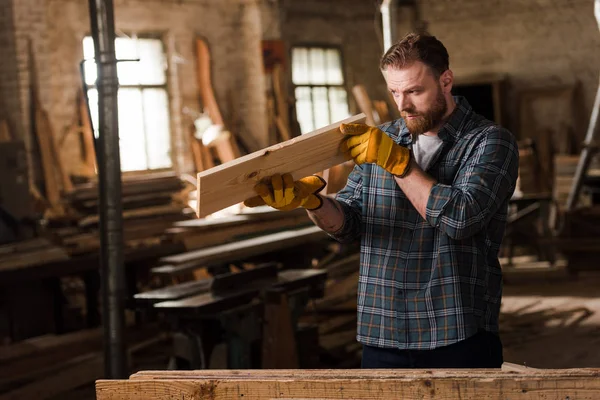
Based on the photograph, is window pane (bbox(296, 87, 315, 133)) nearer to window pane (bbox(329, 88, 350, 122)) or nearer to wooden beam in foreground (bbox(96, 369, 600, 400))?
window pane (bbox(329, 88, 350, 122))

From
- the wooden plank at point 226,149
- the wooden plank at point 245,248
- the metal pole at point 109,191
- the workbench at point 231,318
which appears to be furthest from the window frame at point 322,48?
the metal pole at point 109,191

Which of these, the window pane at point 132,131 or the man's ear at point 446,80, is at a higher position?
the window pane at point 132,131

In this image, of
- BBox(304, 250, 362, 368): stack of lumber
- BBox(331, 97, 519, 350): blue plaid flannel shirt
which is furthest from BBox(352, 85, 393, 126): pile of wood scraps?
BBox(331, 97, 519, 350): blue plaid flannel shirt

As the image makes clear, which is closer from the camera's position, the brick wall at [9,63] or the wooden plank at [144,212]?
the wooden plank at [144,212]

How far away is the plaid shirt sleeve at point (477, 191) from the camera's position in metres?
2.43

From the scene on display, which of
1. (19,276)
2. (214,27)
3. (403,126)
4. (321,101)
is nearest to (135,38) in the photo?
(214,27)

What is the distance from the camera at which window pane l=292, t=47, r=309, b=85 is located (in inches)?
518

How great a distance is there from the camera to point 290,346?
5.41 metres

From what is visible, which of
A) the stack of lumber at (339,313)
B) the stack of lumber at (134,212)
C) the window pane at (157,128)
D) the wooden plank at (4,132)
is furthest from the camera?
the window pane at (157,128)

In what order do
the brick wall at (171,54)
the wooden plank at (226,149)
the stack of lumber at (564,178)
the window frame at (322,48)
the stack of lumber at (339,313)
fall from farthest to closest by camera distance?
the window frame at (322,48) → the stack of lumber at (564,178) → the wooden plank at (226,149) → the brick wall at (171,54) → the stack of lumber at (339,313)

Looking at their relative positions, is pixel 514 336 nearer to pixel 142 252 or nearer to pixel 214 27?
pixel 142 252

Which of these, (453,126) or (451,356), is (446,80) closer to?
(453,126)

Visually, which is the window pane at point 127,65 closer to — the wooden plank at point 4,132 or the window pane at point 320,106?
the wooden plank at point 4,132

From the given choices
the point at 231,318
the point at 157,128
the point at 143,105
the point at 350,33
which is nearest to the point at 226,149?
the point at 157,128
